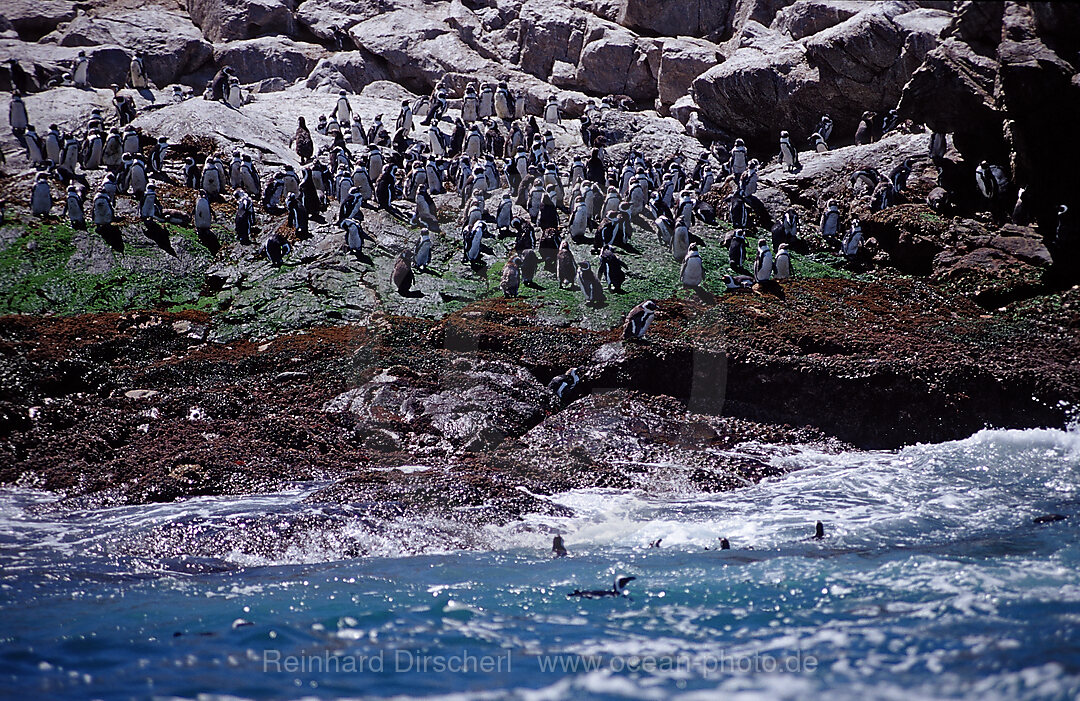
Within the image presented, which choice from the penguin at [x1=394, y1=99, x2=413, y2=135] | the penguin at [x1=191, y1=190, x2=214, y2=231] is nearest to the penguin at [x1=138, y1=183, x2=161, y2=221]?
the penguin at [x1=191, y1=190, x2=214, y2=231]

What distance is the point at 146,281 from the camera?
15.1m

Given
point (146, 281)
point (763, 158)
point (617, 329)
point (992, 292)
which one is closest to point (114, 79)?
point (146, 281)

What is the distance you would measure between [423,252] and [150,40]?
23.9m

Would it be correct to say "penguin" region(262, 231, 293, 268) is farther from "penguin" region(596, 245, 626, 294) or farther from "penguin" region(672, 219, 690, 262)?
"penguin" region(672, 219, 690, 262)

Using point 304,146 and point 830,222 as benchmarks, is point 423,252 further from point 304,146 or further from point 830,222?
point 830,222

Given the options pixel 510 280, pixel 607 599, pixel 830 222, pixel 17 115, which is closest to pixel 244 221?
pixel 510 280

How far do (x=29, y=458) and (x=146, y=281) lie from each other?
5.59 meters

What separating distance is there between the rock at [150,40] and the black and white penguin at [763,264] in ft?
86.3

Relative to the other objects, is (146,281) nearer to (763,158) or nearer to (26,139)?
(26,139)

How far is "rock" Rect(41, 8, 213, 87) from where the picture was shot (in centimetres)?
3166

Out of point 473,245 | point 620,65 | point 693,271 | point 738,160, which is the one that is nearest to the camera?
point 693,271

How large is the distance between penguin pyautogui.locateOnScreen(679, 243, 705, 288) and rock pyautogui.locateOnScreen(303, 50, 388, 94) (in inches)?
802

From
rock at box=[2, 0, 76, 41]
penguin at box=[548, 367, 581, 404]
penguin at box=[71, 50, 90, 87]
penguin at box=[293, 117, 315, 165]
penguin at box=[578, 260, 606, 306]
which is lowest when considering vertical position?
penguin at box=[548, 367, 581, 404]

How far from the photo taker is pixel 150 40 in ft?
107
